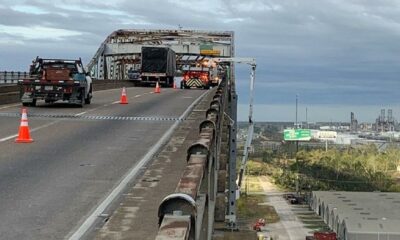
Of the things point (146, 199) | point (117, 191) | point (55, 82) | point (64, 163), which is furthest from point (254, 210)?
point (146, 199)

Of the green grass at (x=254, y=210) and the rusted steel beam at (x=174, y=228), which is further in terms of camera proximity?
the green grass at (x=254, y=210)

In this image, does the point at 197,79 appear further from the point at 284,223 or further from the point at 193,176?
the point at 193,176

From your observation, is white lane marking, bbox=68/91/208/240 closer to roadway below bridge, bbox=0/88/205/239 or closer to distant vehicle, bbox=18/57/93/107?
roadway below bridge, bbox=0/88/205/239

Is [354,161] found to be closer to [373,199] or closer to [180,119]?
[373,199]

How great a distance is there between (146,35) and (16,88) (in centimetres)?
7047

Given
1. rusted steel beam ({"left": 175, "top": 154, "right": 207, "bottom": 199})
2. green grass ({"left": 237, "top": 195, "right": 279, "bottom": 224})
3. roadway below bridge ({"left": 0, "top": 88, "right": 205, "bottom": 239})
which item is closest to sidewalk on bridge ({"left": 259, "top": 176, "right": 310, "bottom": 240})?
green grass ({"left": 237, "top": 195, "right": 279, "bottom": 224})

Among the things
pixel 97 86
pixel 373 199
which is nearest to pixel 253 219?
pixel 373 199

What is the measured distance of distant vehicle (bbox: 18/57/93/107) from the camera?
26.7m

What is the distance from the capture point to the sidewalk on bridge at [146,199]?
726 centimetres

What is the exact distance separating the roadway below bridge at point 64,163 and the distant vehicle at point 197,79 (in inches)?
1478

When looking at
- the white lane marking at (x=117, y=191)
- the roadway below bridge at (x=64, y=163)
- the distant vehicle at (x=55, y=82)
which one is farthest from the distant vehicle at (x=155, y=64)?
the white lane marking at (x=117, y=191)

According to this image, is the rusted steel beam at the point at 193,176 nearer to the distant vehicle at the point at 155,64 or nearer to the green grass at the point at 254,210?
the distant vehicle at the point at 155,64

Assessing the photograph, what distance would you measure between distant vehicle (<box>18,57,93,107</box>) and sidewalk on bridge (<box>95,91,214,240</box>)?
13.1 metres

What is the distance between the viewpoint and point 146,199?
29.9ft
